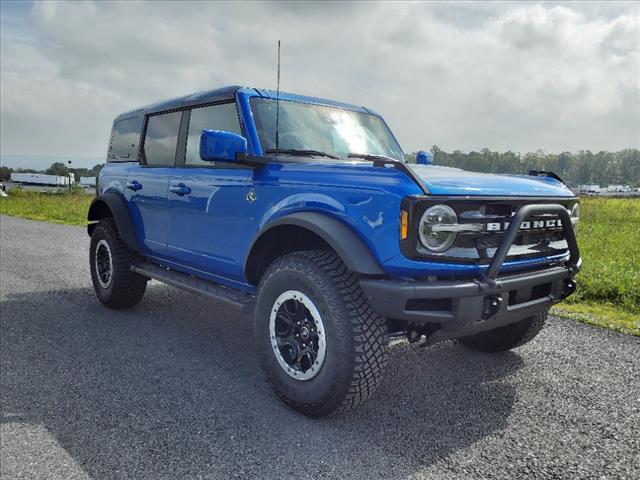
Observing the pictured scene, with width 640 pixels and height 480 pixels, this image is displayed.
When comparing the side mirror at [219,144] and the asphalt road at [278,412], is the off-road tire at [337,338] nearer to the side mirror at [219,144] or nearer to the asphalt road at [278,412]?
the asphalt road at [278,412]

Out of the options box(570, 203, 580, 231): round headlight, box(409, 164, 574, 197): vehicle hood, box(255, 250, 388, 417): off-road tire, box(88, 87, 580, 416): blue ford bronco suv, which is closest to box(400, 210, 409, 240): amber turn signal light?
box(88, 87, 580, 416): blue ford bronco suv

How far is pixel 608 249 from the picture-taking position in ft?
31.8

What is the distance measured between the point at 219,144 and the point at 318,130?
100 centimetres

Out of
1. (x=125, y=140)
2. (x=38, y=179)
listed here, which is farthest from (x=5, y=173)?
(x=125, y=140)

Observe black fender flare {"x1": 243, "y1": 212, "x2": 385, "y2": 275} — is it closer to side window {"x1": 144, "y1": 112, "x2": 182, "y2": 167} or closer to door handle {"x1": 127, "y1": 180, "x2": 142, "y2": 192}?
side window {"x1": 144, "y1": 112, "x2": 182, "y2": 167}

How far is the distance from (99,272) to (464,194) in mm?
4317

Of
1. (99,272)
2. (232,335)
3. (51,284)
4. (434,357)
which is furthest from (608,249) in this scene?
(51,284)

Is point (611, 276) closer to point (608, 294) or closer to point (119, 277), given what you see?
point (608, 294)

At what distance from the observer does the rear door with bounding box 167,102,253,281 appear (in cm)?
365

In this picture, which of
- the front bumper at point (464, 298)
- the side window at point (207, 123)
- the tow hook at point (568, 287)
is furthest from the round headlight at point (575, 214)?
the side window at point (207, 123)

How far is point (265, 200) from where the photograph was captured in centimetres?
336

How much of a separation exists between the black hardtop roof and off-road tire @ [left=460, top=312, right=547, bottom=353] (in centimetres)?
274

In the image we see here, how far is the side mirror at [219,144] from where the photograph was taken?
123 inches

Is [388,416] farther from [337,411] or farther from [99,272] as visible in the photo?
[99,272]
